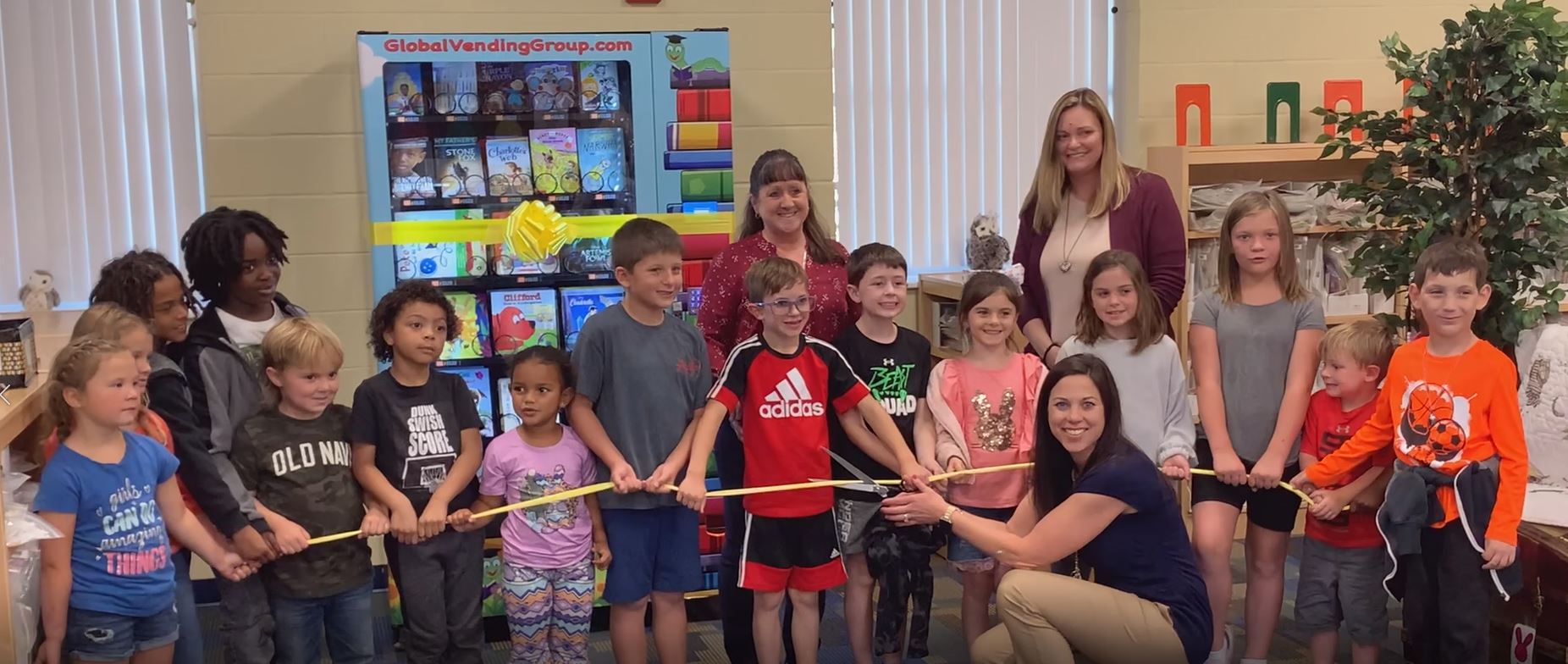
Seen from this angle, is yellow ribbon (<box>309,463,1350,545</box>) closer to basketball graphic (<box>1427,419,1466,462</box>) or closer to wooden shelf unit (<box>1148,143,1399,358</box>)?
basketball graphic (<box>1427,419,1466,462</box>)

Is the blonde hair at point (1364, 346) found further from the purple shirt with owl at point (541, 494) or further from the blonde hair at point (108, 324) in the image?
the blonde hair at point (108, 324)

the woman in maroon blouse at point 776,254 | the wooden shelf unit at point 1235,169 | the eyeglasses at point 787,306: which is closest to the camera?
the eyeglasses at point 787,306

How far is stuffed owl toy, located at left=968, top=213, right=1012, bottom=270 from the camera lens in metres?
5.49

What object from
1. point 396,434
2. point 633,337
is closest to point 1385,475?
point 633,337

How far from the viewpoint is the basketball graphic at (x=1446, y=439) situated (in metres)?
3.31

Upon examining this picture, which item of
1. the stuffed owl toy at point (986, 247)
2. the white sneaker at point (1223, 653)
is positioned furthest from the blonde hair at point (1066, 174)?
the stuffed owl toy at point (986, 247)

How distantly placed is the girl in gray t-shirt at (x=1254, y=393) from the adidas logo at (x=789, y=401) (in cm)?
113

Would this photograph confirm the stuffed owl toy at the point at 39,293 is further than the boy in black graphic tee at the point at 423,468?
Yes

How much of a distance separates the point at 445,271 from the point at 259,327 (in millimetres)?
953

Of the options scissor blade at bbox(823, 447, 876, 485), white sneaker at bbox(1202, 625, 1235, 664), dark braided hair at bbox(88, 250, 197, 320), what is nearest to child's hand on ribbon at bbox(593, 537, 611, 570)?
scissor blade at bbox(823, 447, 876, 485)

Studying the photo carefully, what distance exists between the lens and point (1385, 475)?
3.52 metres

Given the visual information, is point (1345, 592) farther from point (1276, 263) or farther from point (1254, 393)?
point (1276, 263)

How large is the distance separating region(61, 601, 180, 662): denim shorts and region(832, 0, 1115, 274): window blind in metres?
3.28

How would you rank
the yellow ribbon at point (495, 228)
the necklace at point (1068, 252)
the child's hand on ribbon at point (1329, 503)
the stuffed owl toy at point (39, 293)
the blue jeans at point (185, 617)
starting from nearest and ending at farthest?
the blue jeans at point (185, 617), the child's hand on ribbon at point (1329, 503), the necklace at point (1068, 252), the yellow ribbon at point (495, 228), the stuffed owl toy at point (39, 293)
